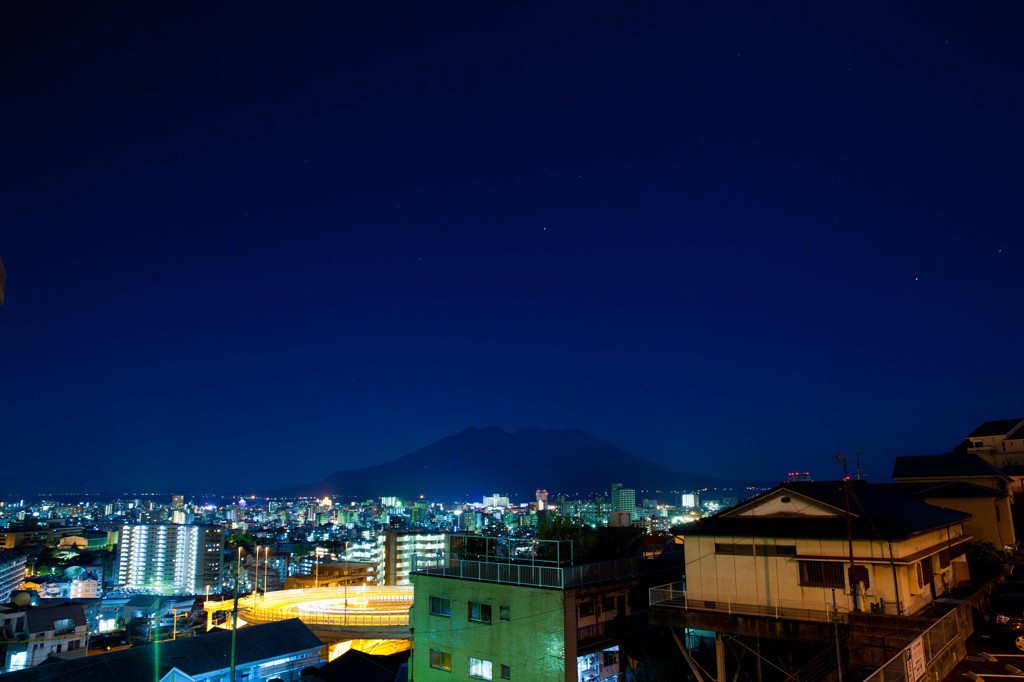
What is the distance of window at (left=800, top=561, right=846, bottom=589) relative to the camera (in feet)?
59.4

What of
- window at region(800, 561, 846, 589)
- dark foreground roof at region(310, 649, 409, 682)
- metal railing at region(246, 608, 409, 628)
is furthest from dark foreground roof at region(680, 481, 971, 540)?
metal railing at region(246, 608, 409, 628)

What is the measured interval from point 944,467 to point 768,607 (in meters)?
20.2

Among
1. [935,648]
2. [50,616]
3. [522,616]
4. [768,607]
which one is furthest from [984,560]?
[50,616]

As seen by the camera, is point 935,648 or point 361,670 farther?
point 361,670

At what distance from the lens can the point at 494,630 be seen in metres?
24.0

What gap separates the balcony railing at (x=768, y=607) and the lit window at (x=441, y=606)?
8.68 metres

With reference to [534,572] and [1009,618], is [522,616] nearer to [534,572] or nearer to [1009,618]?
[534,572]

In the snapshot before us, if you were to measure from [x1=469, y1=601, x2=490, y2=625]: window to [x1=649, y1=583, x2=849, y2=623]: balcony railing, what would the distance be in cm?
663

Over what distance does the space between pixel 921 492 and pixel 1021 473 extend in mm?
22141

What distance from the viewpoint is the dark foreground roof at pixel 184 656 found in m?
29.7

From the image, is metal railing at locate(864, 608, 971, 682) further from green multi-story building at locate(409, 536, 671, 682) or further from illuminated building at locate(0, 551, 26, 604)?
illuminated building at locate(0, 551, 26, 604)

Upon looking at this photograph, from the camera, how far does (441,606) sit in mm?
26109

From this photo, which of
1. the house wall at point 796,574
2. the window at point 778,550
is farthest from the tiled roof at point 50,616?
the window at point 778,550

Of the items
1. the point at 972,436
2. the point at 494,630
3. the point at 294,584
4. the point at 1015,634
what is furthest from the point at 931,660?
→ the point at 294,584
